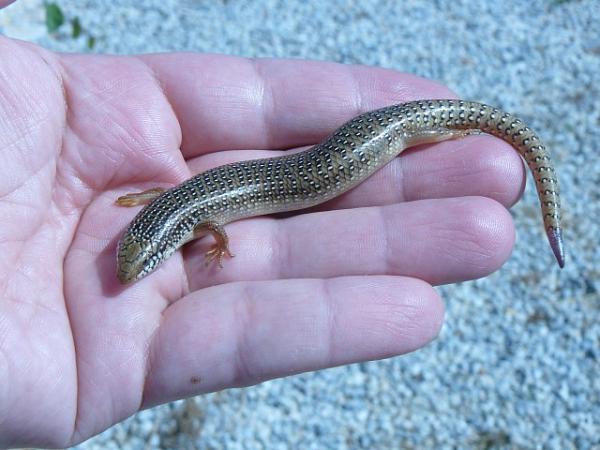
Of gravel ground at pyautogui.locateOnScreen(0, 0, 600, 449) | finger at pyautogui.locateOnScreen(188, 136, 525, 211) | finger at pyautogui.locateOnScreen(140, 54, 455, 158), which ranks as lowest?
gravel ground at pyautogui.locateOnScreen(0, 0, 600, 449)

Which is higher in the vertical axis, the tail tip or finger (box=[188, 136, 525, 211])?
finger (box=[188, 136, 525, 211])

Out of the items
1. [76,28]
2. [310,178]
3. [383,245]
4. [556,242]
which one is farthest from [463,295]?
[76,28]

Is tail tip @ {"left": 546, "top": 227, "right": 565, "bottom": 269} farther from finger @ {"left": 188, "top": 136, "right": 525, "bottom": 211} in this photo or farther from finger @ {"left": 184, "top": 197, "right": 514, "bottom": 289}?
finger @ {"left": 184, "top": 197, "right": 514, "bottom": 289}

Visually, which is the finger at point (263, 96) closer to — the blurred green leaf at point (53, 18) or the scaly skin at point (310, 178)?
the scaly skin at point (310, 178)

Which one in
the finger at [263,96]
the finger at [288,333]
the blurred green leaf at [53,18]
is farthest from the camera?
the blurred green leaf at [53,18]

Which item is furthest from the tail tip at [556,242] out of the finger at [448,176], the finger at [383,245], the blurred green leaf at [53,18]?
the blurred green leaf at [53,18]

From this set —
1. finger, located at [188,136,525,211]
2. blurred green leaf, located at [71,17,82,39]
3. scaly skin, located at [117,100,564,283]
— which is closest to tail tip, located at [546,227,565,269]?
scaly skin, located at [117,100,564,283]
